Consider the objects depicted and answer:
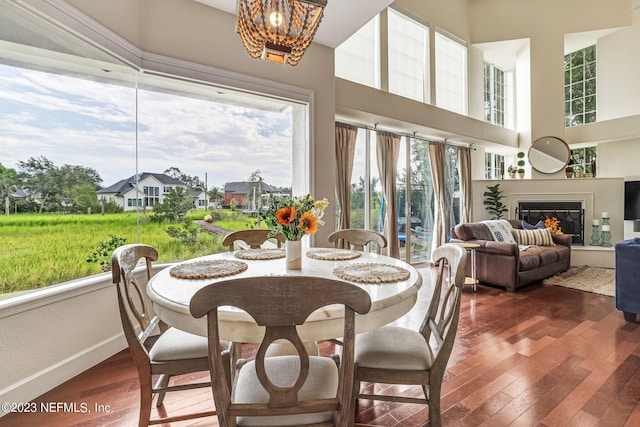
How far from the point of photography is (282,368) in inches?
46.2

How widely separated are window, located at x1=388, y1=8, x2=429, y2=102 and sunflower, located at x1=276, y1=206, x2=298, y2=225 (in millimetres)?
4088

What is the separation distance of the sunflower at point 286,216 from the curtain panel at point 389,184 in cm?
370

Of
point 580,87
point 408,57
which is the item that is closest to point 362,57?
point 408,57

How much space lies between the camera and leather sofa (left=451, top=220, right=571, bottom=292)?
3.85 m

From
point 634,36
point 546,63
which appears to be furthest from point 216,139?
point 634,36

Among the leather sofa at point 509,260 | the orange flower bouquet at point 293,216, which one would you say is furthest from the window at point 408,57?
the orange flower bouquet at point 293,216

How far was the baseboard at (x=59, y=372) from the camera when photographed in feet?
5.68

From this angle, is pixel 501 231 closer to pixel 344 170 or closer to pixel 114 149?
pixel 344 170

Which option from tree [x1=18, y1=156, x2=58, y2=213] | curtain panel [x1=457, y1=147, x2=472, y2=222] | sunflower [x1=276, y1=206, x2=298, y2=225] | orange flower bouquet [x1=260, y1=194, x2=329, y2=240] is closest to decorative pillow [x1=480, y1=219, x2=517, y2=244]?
curtain panel [x1=457, y1=147, x2=472, y2=222]

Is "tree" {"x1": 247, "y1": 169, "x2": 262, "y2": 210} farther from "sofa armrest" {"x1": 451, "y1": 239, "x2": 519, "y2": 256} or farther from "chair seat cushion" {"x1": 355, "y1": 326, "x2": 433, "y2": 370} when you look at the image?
"sofa armrest" {"x1": 451, "y1": 239, "x2": 519, "y2": 256}

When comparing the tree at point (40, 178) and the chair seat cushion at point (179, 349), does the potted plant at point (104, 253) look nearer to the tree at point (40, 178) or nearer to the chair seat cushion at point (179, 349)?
the tree at point (40, 178)

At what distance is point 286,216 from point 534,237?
5000mm

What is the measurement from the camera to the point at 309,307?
847mm

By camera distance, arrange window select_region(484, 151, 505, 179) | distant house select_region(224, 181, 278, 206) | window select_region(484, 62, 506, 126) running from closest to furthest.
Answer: distant house select_region(224, 181, 278, 206) → window select_region(484, 62, 506, 126) → window select_region(484, 151, 505, 179)
